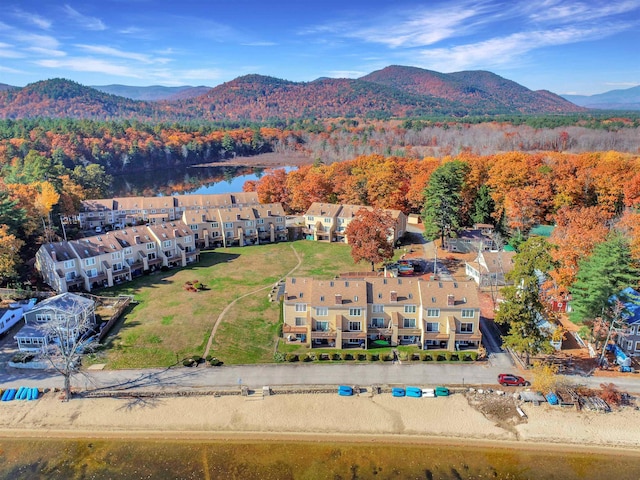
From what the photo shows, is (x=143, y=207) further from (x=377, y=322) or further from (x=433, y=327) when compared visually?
(x=433, y=327)

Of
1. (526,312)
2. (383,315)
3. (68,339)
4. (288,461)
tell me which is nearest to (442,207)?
(383,315)

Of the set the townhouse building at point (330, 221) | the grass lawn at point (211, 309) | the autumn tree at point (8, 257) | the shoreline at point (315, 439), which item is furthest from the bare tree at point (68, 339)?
the townhouse building at point (330, 221)

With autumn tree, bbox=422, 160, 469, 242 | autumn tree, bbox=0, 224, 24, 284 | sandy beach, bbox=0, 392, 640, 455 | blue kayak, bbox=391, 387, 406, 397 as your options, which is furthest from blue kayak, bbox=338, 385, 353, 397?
autumn tree, bbox=0, 224, 24, 284

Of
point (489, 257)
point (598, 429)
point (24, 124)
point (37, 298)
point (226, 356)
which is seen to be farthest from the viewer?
point (24, 124)

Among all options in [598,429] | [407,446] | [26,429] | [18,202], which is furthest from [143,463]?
[18,202]

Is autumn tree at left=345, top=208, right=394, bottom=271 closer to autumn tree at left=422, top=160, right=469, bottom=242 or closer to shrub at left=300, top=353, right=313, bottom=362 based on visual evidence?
autumn tree at left=422, top=160, right=469, bottom=242

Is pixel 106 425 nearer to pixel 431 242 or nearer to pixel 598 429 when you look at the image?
pixel 598 429

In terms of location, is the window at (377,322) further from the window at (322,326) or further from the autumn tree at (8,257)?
the autumn tree at (8,257)
